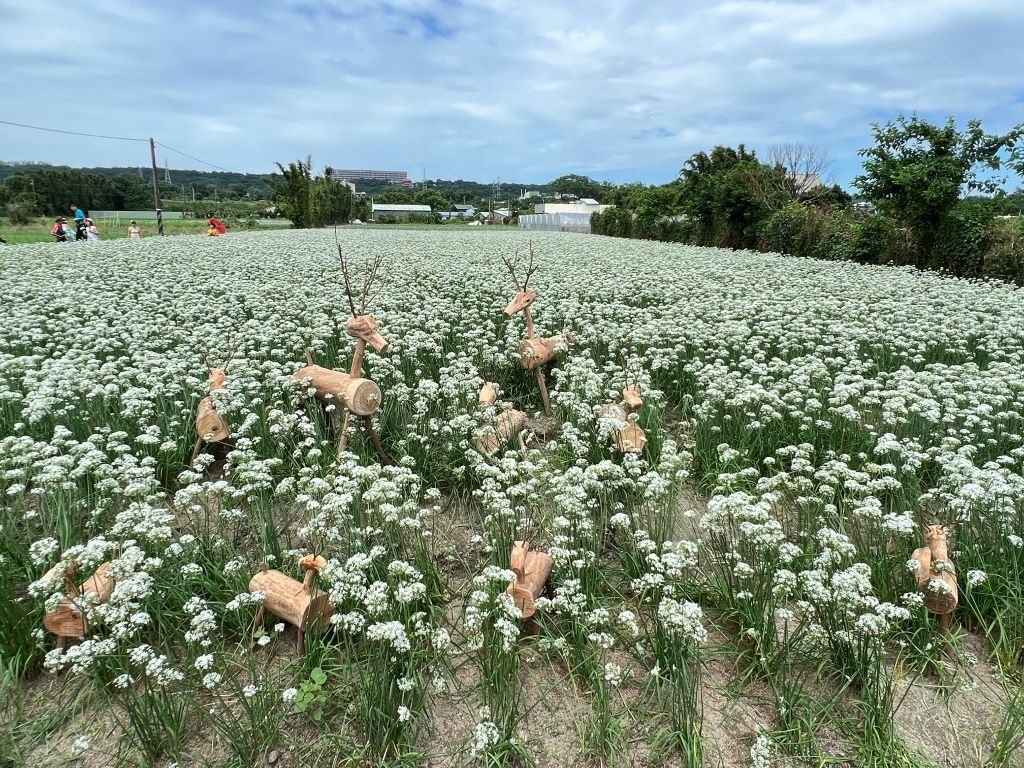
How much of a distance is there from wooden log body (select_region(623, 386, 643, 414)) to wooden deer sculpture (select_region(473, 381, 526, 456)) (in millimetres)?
1108

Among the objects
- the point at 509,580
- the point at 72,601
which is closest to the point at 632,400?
the point at 509,580

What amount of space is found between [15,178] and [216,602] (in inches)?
4046

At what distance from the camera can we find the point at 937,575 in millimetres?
3223

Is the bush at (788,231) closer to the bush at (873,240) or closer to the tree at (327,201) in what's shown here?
the bush at (873,240)

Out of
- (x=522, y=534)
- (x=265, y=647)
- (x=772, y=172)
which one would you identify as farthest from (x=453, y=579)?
(x=772, y=172)

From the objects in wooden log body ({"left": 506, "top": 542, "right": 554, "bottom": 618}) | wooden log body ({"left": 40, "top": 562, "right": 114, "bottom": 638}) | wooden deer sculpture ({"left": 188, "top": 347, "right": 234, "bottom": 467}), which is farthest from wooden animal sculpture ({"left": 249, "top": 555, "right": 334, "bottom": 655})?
wooden deer sculpture ({"left": 188, "top": 347, "right": 234, "bottom": 467})

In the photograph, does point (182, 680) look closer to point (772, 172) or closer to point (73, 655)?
point (73, 655)

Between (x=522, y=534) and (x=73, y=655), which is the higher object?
(x=73, y=655)

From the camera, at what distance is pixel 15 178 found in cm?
7681

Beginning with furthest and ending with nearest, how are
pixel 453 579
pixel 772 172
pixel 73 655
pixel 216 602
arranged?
pixel 772 172 → pixel 453 579 → pixel 216 602 → pixel 73 655

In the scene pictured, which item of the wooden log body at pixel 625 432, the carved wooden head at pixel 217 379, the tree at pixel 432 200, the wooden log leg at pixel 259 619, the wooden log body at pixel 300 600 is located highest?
the tree at pixel 432 200

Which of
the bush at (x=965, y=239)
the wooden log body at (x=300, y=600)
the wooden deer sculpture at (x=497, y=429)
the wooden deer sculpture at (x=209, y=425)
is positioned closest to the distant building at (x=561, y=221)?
the bush at (x=965, y=239)

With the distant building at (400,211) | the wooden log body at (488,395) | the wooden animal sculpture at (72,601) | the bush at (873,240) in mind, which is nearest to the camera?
the wooden animal sculpture at (72,601)

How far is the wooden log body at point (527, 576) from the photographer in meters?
3.29
